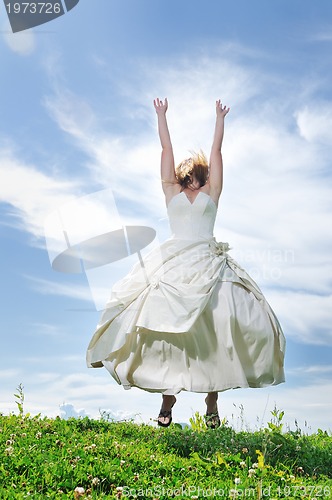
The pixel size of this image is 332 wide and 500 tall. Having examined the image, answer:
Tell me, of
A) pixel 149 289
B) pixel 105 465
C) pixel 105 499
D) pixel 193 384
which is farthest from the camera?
pixel 149 289

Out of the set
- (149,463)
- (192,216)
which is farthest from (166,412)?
(192,216)

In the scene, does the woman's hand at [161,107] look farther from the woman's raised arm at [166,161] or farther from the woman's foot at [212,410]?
the woman's foot at [212,410]

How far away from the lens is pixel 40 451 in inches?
221

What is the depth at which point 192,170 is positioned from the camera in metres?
8.50

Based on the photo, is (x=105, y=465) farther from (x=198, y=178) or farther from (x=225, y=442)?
(x=198, y=178)

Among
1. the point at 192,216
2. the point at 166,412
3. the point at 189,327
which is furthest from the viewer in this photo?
the point at 192,216

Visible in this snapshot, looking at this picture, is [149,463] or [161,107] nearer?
[149,463]

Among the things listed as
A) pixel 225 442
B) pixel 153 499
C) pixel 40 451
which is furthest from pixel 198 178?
pixel 153 499

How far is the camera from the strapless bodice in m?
8.05

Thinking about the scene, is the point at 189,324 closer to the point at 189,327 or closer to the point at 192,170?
the point at 189,327

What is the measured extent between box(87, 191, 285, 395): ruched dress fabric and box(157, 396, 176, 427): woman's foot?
39cm

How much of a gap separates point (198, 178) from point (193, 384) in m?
3.01

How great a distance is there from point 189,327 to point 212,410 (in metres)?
1.47

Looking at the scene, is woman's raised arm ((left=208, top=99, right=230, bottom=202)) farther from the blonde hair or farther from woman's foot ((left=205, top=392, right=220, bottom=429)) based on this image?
woman's foot ((left=205, top=392, right=220, bottom=429))
